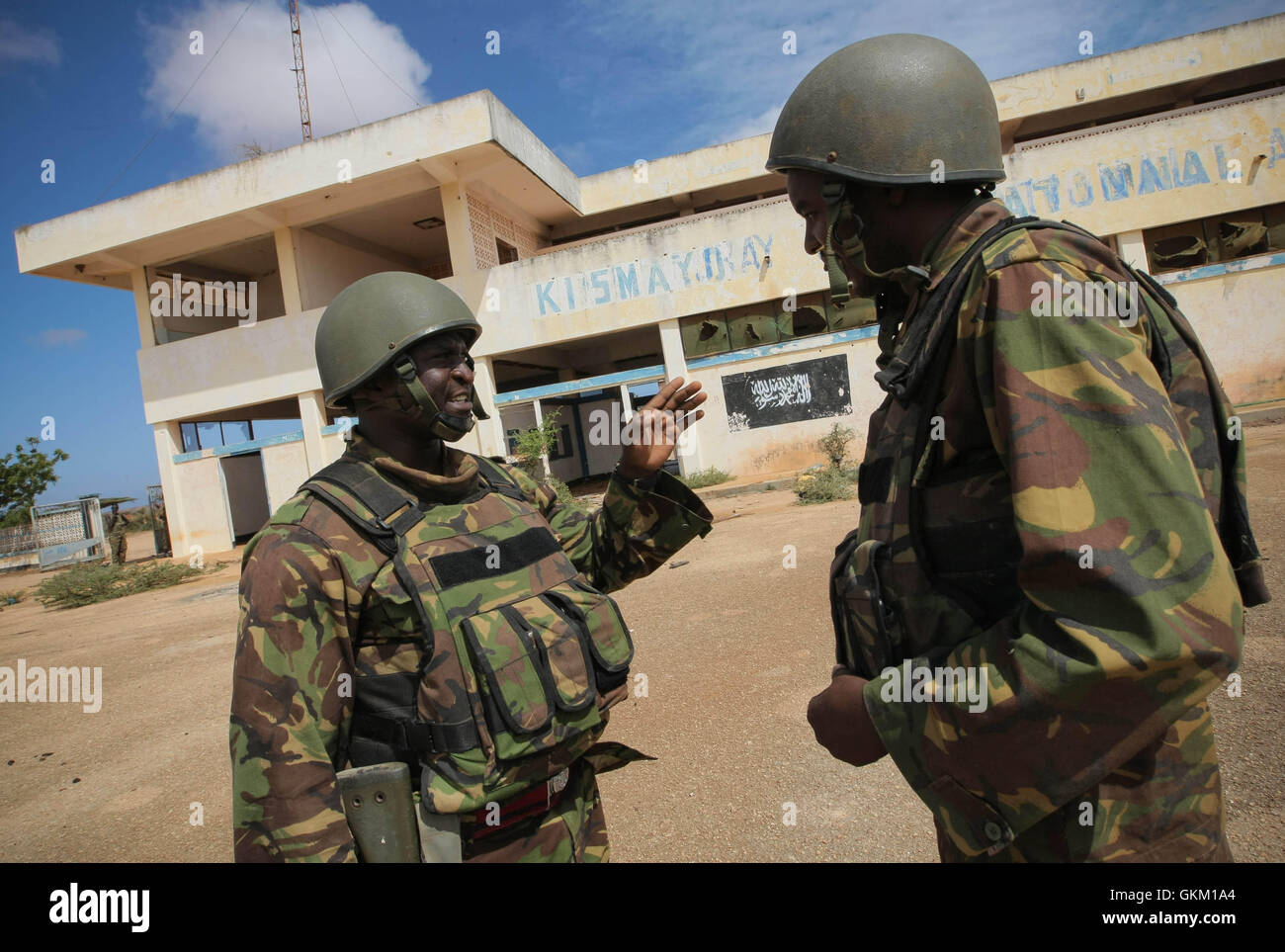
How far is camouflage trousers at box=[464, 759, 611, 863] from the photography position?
5.51 feet

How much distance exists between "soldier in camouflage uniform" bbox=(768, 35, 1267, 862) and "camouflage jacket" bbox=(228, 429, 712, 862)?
1.02 m

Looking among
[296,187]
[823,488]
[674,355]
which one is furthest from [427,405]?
[296,187]

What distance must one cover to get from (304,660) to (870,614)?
1187mm

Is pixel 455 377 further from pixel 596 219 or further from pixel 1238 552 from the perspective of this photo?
pixel 596 219

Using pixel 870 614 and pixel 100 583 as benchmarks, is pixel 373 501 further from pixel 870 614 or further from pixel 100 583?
pixel 100 583

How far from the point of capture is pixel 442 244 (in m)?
19.8

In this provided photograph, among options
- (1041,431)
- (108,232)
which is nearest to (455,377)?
(1041,431)

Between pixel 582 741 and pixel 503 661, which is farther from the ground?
pixel 503 661

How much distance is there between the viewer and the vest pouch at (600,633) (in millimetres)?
1817

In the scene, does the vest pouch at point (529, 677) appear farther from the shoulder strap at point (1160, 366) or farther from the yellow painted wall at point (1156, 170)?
the yellow painted wall at point (1156, 170)

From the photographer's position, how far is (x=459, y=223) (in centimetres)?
1535

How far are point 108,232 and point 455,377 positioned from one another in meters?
18.0

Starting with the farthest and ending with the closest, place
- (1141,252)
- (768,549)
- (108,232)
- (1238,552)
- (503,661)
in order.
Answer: (108,232) < (1141,252) < (768,549) < (503,661) < (1238,552)

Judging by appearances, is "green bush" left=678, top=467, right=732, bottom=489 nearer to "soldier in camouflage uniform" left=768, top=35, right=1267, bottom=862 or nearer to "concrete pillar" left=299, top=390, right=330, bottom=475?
"concrete pillar" left=299, top=390, right=330, bottom=475
